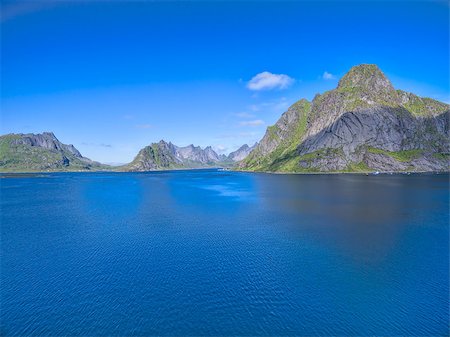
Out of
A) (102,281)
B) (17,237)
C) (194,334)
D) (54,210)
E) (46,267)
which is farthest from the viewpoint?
(54,210)

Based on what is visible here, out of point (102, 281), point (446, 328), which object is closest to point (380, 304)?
point (446, 328)

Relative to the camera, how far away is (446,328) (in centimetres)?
3762

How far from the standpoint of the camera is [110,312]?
41438 millimetres

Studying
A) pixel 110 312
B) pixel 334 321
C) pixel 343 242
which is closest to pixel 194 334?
pixel 110 312

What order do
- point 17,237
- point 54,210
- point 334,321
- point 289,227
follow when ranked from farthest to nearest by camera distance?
point 54,210
point 289,227
point 17,237
point 334,321

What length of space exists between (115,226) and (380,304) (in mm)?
82735

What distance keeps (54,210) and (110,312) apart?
107m

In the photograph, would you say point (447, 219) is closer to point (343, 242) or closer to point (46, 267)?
point (343, 242)

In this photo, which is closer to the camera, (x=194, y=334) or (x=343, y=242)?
(x=194, y=334)

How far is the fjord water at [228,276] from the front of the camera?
38844mm

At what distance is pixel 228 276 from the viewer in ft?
174

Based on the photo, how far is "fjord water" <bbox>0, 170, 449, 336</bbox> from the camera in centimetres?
3884

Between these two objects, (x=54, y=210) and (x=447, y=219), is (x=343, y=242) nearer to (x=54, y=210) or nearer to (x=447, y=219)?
(x=447, y=219)

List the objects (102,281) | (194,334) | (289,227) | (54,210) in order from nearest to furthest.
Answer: (194,334)
(102,281)
(289,227)
(54,210)
